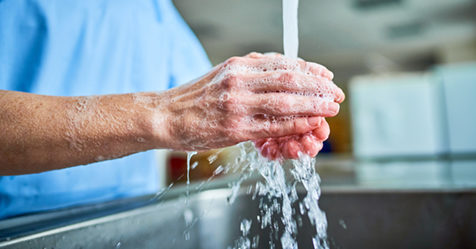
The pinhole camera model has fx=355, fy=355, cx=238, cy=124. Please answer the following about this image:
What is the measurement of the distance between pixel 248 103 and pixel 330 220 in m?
0.49

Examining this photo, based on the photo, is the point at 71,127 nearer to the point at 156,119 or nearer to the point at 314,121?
the point at 156,119

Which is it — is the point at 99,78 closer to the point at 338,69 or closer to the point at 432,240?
the point at 432,240

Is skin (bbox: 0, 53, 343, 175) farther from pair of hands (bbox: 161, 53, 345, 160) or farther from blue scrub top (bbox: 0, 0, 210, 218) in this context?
blue scrub top (bbox: 0, 0, 210, 218)

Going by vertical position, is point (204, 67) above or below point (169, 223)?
above

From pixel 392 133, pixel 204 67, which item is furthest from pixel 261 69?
pixel 392 133

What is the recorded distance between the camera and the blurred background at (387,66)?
1.66 meters

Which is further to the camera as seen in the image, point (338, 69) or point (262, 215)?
point (338, 69)

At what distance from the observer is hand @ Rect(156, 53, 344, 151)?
35cm

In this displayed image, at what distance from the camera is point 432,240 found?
2.23 ft

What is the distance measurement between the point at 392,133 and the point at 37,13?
2.11 meters

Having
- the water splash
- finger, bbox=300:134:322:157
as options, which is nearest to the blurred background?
the water splash

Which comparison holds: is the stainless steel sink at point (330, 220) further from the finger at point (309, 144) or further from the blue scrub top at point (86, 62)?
the finger at point (309, 144)

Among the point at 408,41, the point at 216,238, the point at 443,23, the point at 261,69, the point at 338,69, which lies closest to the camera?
the point at 261,69

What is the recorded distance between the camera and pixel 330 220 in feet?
2.45
